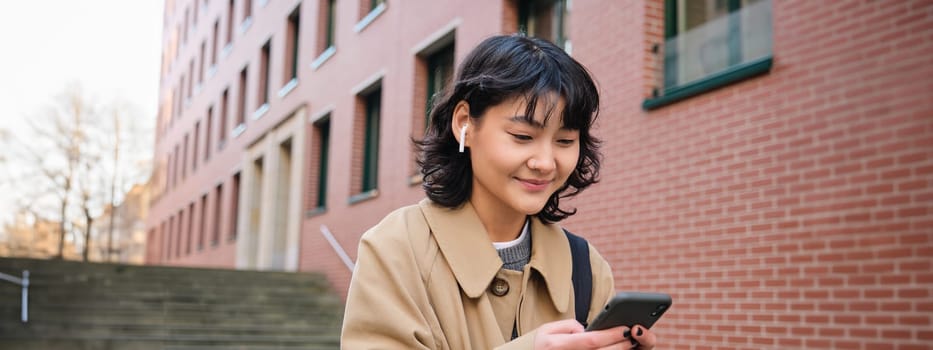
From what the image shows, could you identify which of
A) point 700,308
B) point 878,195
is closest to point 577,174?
point 878,195

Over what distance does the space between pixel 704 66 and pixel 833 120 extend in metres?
1.61

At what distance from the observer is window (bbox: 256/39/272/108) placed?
21.4 metres

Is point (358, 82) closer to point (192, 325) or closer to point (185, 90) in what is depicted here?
point (192, 325)

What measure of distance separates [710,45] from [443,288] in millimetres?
5651

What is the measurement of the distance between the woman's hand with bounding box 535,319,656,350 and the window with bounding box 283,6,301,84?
18227 millimetres

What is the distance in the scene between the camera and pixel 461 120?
2.05 meters


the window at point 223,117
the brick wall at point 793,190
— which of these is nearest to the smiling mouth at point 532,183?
the brick wall at point 793,190

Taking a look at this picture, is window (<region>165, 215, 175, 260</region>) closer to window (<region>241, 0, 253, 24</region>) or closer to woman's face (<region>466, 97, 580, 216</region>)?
window (<region>241, 0, 253, 24</region>)

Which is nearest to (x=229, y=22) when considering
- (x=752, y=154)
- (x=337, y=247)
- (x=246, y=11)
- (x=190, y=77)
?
(x=246, y=11)

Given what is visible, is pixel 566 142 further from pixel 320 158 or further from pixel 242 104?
pixel 242 104

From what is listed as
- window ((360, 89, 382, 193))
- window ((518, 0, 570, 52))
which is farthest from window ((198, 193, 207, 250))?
window ((518, 0, 570, 52))

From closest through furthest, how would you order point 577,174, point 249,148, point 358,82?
point 577,174
point 358,82
point 249,148

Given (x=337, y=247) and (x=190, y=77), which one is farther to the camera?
(x=190, y=77)

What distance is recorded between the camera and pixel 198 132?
3045 cm
